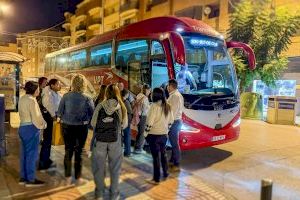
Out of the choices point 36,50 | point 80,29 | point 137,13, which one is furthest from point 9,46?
point 137,13

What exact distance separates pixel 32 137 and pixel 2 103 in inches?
86.0

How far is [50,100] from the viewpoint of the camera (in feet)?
21.9

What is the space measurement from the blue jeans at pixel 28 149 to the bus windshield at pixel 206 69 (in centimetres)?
357

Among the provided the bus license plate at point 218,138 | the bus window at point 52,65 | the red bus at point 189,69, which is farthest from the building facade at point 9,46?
the bus license plate at point 218,138

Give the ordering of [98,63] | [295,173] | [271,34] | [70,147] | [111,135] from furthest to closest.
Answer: [271,34] < [98,63] < [295,173] < [70,147] < [111,135]

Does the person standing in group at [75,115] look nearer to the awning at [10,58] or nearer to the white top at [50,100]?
the white top at [50,100]

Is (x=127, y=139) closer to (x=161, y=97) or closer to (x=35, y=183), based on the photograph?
(x=161, y=97)

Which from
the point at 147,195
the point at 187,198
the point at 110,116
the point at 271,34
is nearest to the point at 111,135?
the point at 110,116

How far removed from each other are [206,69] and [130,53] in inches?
89.9

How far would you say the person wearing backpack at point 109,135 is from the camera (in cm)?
501

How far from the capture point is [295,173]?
286 inches

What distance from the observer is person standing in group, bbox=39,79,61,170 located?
6.66 meters

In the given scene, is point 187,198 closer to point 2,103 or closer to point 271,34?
point 2,103

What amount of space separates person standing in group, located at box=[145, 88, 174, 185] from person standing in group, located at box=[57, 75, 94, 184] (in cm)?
110
